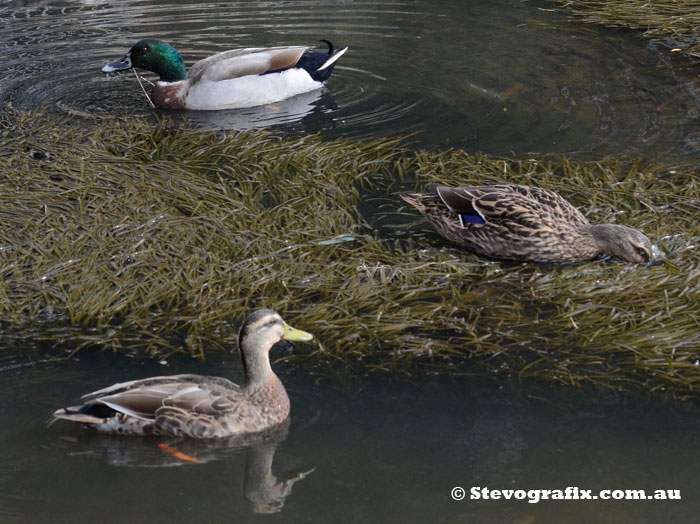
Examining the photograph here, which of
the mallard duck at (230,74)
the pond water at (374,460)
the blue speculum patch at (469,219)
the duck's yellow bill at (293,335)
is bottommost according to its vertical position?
the pond water at (374,460)

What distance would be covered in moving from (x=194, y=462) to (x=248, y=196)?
3.02 meters

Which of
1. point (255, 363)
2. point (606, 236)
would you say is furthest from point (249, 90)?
point (255, 363)

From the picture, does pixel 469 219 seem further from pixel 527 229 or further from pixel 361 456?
pixel 361 456

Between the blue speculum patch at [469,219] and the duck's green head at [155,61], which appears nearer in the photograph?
the blue speculum patch at [469,219]

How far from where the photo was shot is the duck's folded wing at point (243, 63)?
9133 mm

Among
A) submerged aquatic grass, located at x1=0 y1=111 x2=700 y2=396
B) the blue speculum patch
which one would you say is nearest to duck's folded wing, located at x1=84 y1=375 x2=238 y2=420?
submerged aquatic grass, located at x1=0 y1=111 x2=700 y2=396

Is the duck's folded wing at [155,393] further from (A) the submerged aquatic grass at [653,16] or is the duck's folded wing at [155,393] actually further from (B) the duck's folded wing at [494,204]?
(A) the submerged aquatic grass at [653,16]

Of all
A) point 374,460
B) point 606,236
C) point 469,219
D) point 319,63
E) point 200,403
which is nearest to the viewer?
point 374,460

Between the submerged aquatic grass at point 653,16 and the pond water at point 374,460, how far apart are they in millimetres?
6166

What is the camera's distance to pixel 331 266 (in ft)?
19.5

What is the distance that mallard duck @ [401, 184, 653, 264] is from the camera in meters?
5.91

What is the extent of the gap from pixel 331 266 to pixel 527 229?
124 cm

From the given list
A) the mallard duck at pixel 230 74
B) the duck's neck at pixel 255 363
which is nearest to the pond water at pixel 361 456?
the duck's neck at pixel 255 363

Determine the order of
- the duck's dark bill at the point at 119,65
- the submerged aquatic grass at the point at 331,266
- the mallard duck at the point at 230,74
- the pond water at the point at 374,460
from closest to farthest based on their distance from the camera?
the pond water at the point at 374,460 → the submerged aquatic grass at the point at 331,266 → the mallard duck at the point at 230,74 → the duck's dark bill at the point at 119,65
